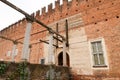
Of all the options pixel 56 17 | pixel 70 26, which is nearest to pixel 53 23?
pixel 56 17

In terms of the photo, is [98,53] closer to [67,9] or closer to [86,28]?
[86,28]

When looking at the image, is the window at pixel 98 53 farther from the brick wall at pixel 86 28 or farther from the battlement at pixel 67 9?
the battlement at pixel 67 9

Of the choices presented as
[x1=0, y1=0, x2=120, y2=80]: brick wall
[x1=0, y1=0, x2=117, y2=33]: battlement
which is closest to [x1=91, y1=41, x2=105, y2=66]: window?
[x1=0, y1=0, x2=120, y2=80]: brick wall

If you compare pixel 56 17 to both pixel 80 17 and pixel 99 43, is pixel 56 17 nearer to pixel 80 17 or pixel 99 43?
pixel 80 17

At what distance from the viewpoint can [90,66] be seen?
8305 millimetres

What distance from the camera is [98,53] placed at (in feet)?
26.8

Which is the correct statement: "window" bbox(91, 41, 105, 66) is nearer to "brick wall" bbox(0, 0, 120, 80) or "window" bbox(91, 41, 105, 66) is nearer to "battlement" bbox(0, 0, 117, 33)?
"brick wall" bbox(0, 0, 120, 80)

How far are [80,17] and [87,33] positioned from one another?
1.64 m

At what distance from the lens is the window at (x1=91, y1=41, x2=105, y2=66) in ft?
26.1

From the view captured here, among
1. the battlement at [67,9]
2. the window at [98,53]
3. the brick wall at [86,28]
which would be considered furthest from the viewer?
the battlement at [67,9]

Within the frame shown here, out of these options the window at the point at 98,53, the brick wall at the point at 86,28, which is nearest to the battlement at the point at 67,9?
the brick wall at the point at 86,28

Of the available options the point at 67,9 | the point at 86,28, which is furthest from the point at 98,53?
the point at 67,9

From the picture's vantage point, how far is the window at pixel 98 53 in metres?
7.95

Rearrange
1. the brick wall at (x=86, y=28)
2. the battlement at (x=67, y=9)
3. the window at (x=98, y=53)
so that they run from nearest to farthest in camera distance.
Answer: the brick wall at (x=86, y=28) < the window at (x=98, y=53) < the battlement at (x=67, y=9)
